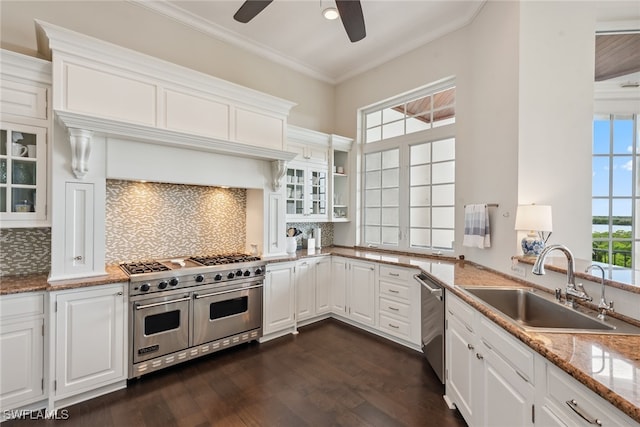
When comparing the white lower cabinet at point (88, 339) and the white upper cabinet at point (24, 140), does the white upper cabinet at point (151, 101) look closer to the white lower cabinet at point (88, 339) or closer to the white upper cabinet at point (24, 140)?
the white upper cabinet at point (24, 140)

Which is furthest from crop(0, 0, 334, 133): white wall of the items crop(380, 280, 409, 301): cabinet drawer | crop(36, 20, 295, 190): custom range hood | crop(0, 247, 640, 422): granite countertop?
crop(380, 280, 409, 301): cabinet drawer

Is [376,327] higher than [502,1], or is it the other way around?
[502,1]

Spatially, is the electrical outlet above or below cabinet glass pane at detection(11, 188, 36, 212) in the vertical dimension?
below

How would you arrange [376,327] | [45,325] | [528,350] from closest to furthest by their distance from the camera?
[528,350] → [45,325] → [376,327]

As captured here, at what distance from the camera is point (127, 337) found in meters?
2.49

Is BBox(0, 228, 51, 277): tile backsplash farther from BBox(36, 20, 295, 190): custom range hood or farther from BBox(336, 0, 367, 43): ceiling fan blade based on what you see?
BBox(336, 0, 367, 43): ceiling fan blade

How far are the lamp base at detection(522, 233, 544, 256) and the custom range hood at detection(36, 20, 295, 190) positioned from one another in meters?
2.51

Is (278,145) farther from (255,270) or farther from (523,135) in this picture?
(523,135)

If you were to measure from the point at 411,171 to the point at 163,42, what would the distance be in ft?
11.1

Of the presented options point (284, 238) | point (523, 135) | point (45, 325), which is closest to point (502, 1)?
point (523, 135)

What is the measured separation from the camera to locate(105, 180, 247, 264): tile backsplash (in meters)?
2.94

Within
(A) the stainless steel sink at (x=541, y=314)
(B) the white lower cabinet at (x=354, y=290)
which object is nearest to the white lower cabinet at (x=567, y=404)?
(A) the stainless steel sink at (x=541, y=314)

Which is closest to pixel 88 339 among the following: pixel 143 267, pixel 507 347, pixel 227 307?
pixel 143 267

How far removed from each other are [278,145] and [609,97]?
14.6 ft
